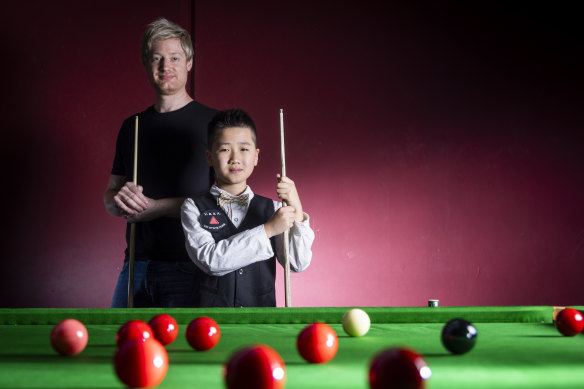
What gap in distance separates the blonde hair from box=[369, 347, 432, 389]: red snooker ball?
201 centimetres

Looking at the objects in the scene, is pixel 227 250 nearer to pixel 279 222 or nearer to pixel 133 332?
pixel 279 222

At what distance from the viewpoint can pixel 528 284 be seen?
10.2ft

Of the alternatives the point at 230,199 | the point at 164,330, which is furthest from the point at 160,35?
the point at 164,330

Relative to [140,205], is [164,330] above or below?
below

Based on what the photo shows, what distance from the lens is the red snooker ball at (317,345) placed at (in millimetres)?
899

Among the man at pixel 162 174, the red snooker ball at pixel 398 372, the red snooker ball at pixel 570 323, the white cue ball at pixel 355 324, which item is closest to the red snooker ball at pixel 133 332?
the white cue ball at pixel 355 324

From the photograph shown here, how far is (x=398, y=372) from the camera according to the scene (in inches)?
24.3

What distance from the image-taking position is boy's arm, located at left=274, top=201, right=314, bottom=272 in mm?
2193

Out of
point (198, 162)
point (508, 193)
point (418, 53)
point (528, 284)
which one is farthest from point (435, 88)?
point (198, 162)

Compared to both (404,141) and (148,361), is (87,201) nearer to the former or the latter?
(404,141)

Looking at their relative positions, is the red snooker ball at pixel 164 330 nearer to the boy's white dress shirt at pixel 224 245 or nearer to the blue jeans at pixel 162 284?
the boy's white dress shirt at pixel 224 245

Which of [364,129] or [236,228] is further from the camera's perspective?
[364,129]

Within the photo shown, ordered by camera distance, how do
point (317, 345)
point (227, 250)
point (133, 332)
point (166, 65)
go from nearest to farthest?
point (317, 345)
point (133, 332)
point (227, 250)
point (166, 65)

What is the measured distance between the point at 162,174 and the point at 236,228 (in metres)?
0.46
